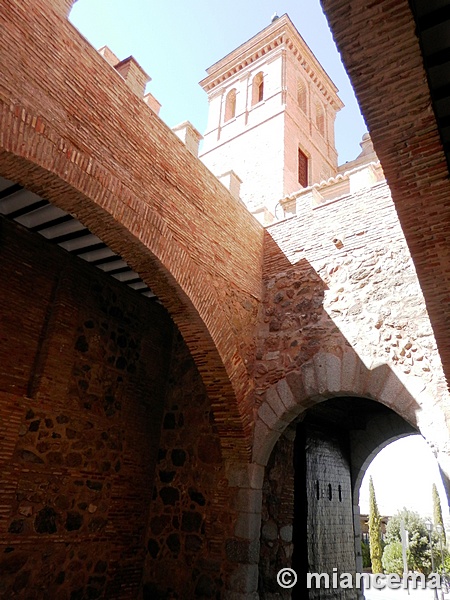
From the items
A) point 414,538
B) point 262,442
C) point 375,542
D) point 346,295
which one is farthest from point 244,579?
point 414,538

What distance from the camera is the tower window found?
11.4 m

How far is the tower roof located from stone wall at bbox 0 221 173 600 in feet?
35.0

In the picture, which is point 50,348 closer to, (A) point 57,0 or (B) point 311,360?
(B) point 311,360

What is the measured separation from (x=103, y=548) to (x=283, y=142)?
→ 9.40 m

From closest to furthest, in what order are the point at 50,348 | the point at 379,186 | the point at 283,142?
1. the point at 50,348
2. the point at 379,186
3. the point at 283,142

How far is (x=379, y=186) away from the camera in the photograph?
4.70m

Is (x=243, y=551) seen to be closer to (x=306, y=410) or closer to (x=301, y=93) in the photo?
(x=306, y=410)

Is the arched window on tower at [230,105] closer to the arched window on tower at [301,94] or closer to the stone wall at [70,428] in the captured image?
the arched window on tower at [301,94]

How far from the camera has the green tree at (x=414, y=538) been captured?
1341cm

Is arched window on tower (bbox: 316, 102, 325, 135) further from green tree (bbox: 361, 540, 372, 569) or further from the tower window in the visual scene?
green tree (bbox: 361, 540, 372, 569)

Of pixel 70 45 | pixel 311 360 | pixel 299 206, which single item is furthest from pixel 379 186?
pixel 70 45

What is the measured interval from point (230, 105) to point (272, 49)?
1950mm

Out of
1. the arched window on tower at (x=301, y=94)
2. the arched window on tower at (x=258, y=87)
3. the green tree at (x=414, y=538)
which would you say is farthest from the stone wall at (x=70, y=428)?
the green tree at (x=414, y=538)

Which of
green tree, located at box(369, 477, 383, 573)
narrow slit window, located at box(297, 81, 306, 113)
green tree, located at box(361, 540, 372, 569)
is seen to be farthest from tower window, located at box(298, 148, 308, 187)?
green tree, located at box(361, 540, 372, 569)
